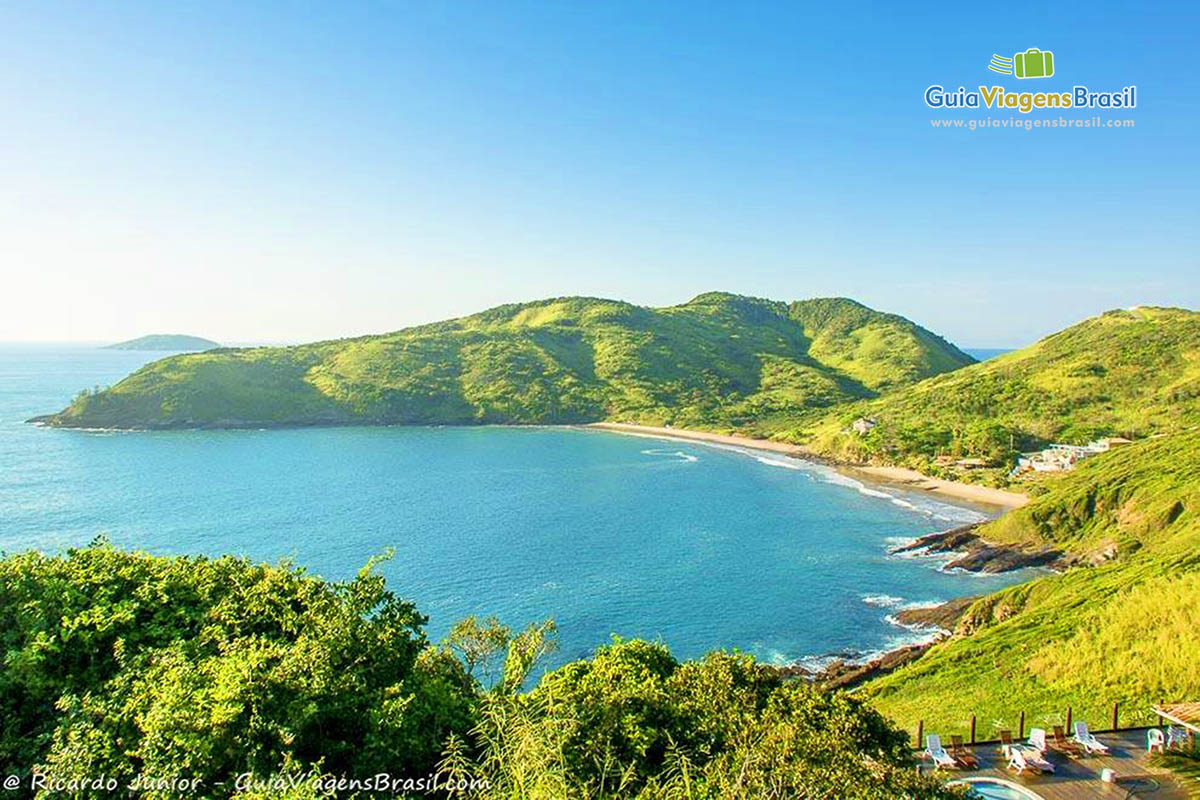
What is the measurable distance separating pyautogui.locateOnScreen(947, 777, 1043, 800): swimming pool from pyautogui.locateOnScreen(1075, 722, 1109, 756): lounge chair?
4.06 meters

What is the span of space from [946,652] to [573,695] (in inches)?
1201

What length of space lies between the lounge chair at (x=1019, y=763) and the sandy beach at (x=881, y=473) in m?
77.1

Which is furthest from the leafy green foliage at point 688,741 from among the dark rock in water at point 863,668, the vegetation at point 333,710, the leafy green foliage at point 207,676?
the dark rock in water at point 863,668

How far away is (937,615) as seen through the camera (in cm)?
5162

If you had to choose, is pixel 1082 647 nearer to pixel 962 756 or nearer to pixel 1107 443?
pixel 962 756

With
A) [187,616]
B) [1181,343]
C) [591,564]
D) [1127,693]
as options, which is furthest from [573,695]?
[1181,343]

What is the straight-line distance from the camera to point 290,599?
2000cm

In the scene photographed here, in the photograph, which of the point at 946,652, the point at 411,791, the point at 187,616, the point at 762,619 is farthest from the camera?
the point at 762,619

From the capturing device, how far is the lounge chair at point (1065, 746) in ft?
70.4

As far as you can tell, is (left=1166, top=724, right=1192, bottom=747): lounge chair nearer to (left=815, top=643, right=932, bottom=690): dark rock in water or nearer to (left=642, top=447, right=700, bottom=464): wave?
(left=815, top=643, right=932, bottom=690): dark rock in water

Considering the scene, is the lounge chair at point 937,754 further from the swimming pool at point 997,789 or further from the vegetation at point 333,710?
the vegetation at point 333,710

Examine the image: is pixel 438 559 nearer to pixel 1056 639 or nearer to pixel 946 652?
pixel 946 652

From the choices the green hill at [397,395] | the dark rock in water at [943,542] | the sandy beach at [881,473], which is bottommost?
the dark rock in water at [943,542]

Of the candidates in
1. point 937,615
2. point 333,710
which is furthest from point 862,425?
point 333,710
